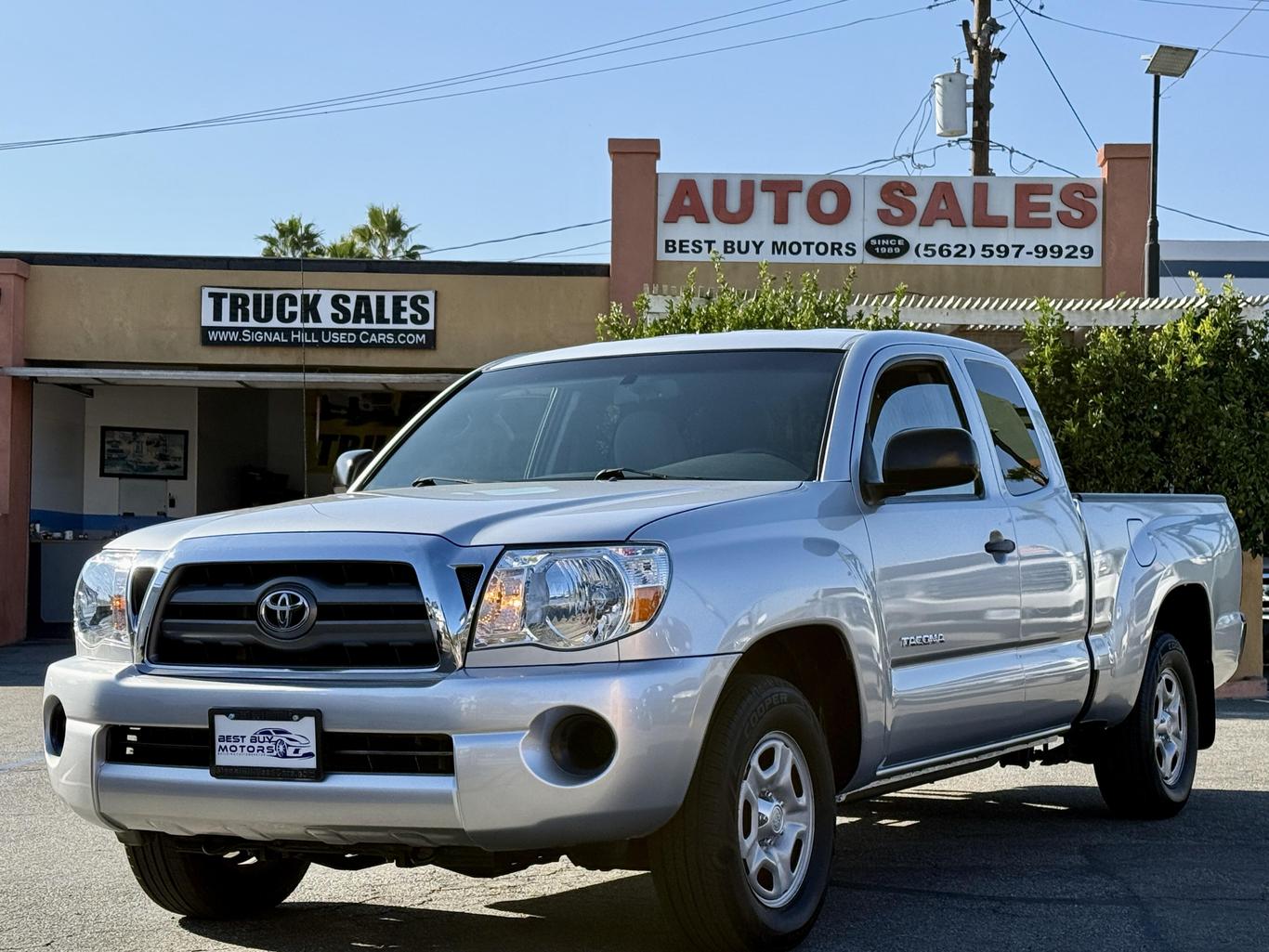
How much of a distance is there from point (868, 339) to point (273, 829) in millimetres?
2686

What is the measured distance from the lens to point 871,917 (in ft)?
18.0

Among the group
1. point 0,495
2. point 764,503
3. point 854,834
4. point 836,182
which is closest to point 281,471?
point 0,495

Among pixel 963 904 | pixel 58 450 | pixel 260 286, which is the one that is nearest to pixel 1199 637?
pixel 963 904

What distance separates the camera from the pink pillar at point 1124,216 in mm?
22203

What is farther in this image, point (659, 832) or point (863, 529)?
point (863, 529)

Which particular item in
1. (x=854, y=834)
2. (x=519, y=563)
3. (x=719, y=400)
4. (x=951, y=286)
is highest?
(x=951, y=286)

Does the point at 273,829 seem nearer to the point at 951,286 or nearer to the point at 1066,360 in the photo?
the point at 1066,360

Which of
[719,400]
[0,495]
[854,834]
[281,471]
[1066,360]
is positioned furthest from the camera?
[281,471]

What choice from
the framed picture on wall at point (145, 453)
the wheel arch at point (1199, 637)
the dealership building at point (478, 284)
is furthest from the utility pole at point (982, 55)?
the wheel arch at point (1199, 637)

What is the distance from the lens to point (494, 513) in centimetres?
466

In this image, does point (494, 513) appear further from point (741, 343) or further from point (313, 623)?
point (741, 343)

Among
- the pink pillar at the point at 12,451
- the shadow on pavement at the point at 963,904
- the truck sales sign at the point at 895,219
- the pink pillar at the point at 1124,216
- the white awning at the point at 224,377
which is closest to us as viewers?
the shadow on pavement at the point at 963,904

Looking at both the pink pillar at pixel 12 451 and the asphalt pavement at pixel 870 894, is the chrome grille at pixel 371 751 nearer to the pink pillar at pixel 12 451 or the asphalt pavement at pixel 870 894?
the asphalt pavement at pixel 870 894

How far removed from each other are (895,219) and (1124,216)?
9.73 ft
